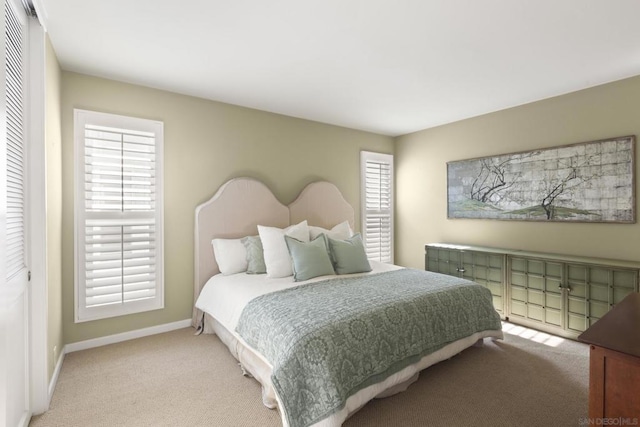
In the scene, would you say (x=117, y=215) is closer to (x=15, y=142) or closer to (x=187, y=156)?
(x=187, y=156)

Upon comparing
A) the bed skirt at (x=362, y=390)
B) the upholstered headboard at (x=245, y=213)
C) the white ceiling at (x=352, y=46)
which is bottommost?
the bed skirt at (x=362, y=390)

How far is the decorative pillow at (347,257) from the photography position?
3.21 m

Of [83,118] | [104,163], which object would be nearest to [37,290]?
[104,163]

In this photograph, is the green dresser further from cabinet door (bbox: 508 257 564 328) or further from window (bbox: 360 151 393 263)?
window (bbox: 360 151 393 263)

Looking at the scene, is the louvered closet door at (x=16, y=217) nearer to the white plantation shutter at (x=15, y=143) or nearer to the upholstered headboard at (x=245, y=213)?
the white plantation shutter at (x=15, y=143)

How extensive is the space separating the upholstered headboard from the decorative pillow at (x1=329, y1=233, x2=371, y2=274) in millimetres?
913

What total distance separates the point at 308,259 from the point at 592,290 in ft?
8.85

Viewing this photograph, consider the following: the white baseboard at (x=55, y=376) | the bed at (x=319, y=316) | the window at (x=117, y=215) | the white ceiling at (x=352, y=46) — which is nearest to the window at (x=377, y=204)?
the bed at (x=319, y=316)

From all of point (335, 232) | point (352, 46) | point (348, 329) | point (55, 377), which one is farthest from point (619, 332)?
point (55, 377)

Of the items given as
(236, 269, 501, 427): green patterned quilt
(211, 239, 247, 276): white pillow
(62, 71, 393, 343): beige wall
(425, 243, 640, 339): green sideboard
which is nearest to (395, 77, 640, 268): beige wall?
(425, 243, 640, 339): green sideboard

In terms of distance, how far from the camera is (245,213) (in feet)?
12.0

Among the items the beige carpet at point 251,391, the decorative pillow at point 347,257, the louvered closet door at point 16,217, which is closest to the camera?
the louvered closet door at point 16,217

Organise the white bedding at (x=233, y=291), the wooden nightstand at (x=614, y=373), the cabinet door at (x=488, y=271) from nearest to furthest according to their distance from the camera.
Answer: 1. the wooden nightstand at (x=614, y=373)
2. the white bedding at (x=233, y=291)
3. the cabinet door at (x=488, y=271)

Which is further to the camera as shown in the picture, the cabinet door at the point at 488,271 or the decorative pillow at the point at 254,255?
the cabinet door at the point at 488,271
